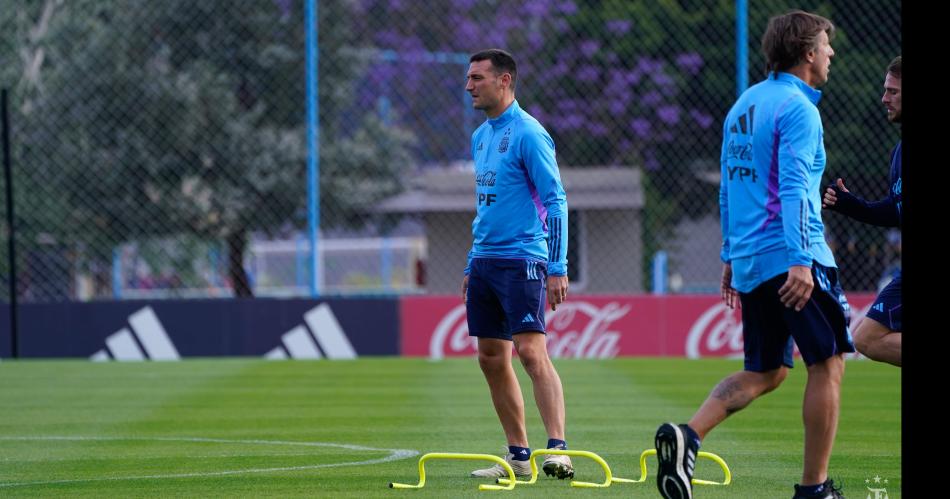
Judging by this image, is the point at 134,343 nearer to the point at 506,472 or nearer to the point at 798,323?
the point at 506,472

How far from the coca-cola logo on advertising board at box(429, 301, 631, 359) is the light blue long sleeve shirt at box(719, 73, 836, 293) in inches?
415

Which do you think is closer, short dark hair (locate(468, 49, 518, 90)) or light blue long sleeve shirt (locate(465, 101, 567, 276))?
light blue long sleeve shirt (locate(465, 101, 567, 276))

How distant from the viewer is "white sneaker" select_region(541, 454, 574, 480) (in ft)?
22.0

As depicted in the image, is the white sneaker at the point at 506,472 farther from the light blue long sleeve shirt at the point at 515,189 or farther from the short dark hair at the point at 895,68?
the short dark hair at the point at 895,68

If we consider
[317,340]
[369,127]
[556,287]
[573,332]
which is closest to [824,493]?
[556,287]

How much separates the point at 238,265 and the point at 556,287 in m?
14.5

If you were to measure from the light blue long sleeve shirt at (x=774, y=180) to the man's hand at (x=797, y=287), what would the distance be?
4cm

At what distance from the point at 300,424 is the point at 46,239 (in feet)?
Result: 42.2

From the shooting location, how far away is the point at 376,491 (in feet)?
21.3

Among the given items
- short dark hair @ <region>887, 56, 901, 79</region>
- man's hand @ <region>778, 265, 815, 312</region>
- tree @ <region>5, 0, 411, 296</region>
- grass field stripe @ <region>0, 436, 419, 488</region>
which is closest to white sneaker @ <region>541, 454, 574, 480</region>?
grass field stripe @ <region>0, 436, 419, 488</region>

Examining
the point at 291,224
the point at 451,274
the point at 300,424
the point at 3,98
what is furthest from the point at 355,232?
the point at 300,424

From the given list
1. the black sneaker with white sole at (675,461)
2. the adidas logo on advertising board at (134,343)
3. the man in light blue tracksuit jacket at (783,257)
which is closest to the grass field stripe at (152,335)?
the adidas logo on advertising board at (134,343)

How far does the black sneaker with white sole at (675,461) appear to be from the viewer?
548 cm

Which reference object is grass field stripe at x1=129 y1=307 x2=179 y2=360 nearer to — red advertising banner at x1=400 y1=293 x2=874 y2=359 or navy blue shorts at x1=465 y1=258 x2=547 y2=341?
red advertising banner at x1=400 y1=293 x2=874 y2=359
